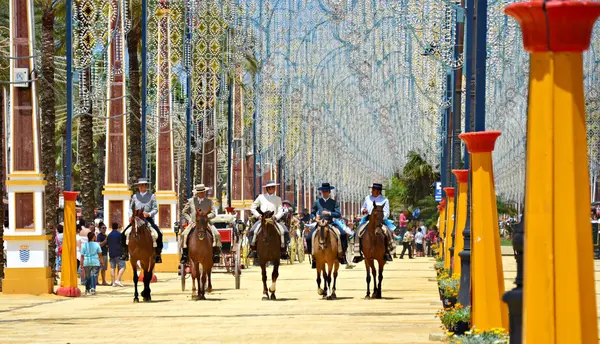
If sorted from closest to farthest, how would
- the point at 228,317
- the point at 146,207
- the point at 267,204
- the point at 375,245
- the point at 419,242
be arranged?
the point at 228,317, the point at 375,245, the point at 267,204, the point at 146,207, the point at 419,242

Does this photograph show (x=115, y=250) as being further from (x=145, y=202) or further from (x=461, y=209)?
(x=461, y=209)

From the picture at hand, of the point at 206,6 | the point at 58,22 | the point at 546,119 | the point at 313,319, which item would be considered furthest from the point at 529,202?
the point at 58,22

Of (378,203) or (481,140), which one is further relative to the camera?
(378,203)

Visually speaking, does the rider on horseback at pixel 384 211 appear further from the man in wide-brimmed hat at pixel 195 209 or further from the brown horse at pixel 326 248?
the man in wide-brimmed hat at pixel 195 209

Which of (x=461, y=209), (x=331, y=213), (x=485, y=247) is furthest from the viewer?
(x=331, y=213)

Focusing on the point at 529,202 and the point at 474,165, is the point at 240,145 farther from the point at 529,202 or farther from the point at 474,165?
the point at 529,202

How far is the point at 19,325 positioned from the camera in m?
20.4

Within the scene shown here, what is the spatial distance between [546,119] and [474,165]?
23.9 feet

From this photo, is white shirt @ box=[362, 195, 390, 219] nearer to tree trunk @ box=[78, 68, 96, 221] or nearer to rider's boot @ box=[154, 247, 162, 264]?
rider's boot @ box=[154, 247, 162, 264]

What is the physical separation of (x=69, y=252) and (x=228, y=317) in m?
8.47

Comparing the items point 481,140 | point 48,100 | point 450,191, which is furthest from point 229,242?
point 481,140

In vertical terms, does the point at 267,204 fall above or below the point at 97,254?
above

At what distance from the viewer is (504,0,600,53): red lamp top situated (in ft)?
22.9

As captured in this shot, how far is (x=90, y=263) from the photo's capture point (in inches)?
1227
